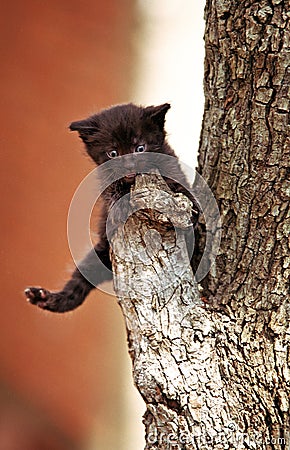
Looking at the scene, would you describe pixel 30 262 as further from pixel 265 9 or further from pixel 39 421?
pixel 265 9

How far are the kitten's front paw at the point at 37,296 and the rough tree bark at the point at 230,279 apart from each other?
387mm

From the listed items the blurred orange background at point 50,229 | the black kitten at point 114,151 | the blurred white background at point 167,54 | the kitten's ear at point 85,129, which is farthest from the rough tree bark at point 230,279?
the blurred white background at point 167,54

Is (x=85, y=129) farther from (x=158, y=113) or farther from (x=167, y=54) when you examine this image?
(x=167, y=54)

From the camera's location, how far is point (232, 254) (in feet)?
5.41


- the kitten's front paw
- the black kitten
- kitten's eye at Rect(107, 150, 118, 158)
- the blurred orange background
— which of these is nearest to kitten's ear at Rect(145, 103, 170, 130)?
the black kitten

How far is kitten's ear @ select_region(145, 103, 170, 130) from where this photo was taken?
1851 millimetres

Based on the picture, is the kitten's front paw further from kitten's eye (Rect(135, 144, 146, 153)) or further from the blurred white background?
the blurred white background

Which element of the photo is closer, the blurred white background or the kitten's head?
the kitten's head

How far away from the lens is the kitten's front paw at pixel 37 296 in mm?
1846

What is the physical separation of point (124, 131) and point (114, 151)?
6 centimetres

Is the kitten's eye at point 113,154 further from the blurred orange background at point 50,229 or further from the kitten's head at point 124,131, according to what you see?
the blurred orange background at point 50,229

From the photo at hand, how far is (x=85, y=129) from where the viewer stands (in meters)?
1.89

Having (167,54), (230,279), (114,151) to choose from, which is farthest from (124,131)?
(167,54)

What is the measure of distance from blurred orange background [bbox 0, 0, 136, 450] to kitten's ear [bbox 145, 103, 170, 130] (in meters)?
0.78
